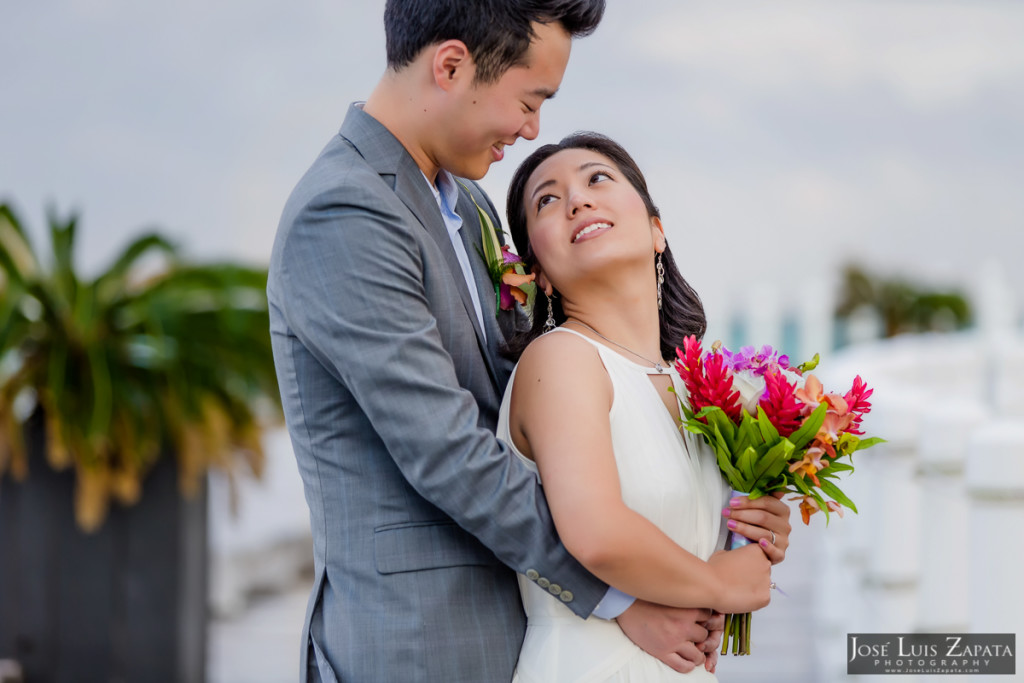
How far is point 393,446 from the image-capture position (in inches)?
66.4

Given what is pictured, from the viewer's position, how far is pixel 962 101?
24.4m

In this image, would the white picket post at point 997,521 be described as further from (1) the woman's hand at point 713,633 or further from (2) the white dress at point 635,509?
(1) the woman's hand at point 713,633

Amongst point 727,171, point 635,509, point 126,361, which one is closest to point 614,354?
point 635,509

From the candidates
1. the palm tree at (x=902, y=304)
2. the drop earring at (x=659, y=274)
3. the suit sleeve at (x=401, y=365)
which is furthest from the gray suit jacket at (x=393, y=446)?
the palm tree at (x=902, y=304)

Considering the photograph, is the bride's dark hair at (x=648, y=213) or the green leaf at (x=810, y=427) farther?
the bride's dark hair at (x=648, y=213)

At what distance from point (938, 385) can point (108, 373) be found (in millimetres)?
5525

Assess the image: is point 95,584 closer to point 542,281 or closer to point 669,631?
point 542,281

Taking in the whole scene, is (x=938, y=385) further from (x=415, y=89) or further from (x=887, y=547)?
(x=415, y=89)

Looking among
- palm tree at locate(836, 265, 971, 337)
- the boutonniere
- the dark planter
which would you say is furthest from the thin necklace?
palm tree at locate(836, 265, 971, 337)

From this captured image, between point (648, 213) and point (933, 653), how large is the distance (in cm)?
149

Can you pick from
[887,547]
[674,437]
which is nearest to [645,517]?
[674,437]

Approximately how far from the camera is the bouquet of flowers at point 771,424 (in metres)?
1.83

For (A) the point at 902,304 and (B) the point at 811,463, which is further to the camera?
(A) the point at 902,304

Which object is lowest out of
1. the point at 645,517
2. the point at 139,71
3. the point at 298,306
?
the point at 645,517
